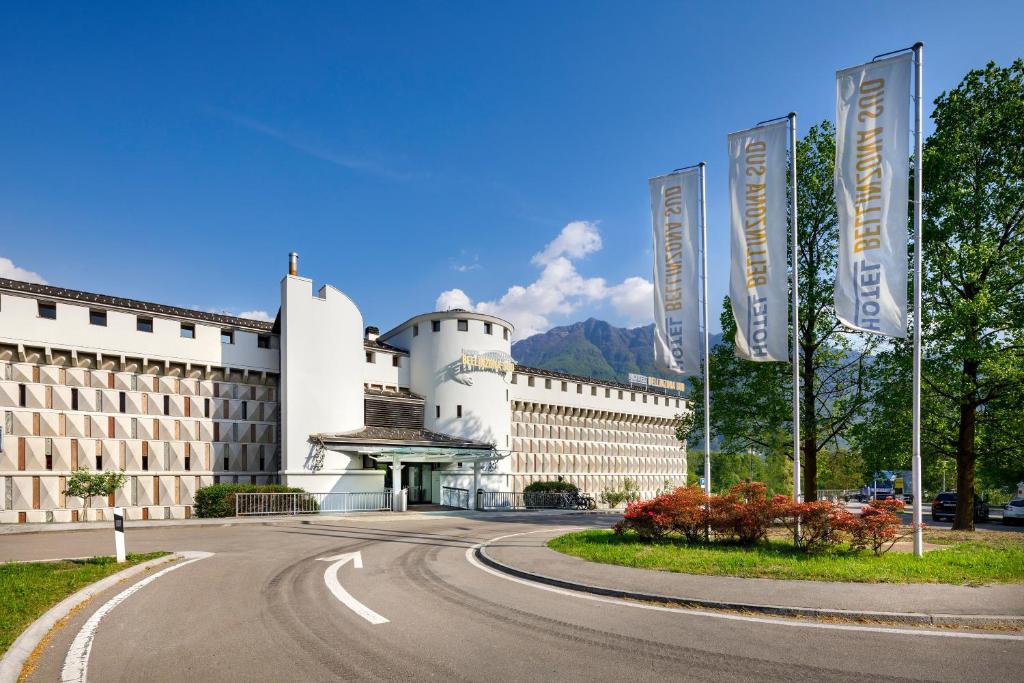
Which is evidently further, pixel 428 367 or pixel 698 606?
pixel 428 367

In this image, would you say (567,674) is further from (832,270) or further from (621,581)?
(832,270)

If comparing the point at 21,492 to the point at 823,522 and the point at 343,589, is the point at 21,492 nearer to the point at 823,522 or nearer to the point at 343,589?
the point at 343,589

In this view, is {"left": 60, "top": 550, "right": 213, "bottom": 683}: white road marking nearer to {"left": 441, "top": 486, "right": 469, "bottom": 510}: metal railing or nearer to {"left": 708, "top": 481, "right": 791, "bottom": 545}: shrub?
{"left": 708, "top": 481, "right": 791, "bottom": 545}: shrub

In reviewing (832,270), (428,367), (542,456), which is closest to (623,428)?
(542,456)

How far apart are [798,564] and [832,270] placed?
1601 centimetres

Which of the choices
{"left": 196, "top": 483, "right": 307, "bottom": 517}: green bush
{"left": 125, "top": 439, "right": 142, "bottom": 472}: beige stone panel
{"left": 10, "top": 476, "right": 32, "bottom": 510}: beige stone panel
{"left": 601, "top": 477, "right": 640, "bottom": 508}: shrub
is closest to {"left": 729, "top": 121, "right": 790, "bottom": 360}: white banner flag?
{"left": 196, "top": 483, "right": 307, "bottom": 517}: green bush

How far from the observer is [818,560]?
12984mm

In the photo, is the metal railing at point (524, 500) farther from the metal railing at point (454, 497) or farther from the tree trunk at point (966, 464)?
the tree trunk at point (966, 464)

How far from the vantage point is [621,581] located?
37.6ft

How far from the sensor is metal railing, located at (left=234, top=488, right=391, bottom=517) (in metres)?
28.9

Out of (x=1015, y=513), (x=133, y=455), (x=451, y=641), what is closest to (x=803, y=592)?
(x=451, y=641)

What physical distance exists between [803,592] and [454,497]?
101 feet

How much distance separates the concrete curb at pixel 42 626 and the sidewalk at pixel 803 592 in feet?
25.4

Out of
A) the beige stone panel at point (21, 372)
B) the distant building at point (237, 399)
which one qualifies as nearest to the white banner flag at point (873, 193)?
the distant building at point (237, 399)
